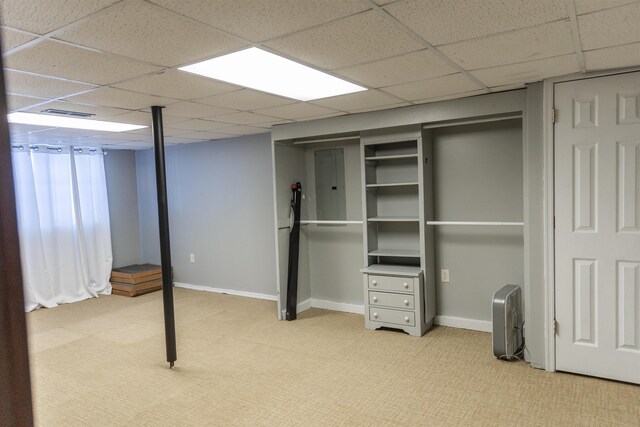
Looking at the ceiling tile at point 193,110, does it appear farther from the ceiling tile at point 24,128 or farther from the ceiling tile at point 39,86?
the ceiling tile at point 24,128

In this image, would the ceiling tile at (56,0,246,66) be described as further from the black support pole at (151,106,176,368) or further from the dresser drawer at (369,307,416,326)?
the dresser drawer at (369,307,416,326)

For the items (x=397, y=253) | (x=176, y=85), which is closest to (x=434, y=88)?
(x=397, y=253)

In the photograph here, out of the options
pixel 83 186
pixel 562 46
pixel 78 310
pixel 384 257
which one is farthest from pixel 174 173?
pixel 562 46

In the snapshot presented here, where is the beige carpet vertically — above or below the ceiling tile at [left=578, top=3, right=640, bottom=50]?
below

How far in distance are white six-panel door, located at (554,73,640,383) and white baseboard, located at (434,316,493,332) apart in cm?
92

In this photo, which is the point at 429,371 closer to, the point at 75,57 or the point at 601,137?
the point at 601,137

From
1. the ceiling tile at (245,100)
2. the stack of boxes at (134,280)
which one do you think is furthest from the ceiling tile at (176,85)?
the stack of boxes at (134,280)

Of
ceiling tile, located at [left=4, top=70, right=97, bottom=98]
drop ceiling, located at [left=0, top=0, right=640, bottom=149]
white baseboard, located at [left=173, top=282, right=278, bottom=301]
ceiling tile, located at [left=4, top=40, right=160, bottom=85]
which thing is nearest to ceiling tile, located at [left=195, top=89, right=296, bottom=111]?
drop ceiling, located at [left=0, top=0, right=640, bottom=149]

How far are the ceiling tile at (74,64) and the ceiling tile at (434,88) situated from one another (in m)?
1.69

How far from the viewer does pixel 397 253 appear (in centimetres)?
416

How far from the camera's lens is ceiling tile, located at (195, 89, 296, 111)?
9.95 ft

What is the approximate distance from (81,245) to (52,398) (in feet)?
10.8

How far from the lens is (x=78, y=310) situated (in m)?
Result: 5.34

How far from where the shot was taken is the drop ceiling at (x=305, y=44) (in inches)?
65.5
